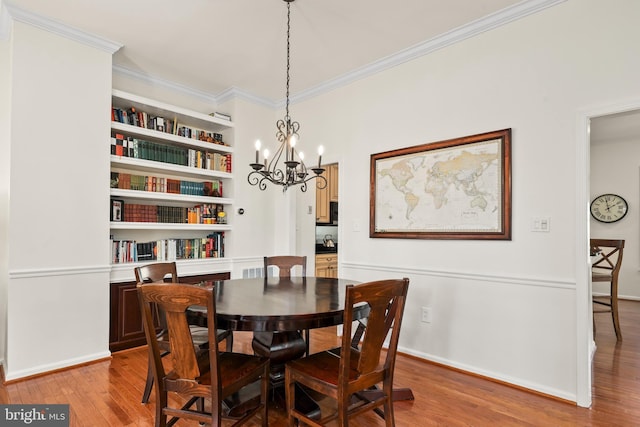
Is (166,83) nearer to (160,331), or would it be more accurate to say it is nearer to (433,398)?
(160,331)

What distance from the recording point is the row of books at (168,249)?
3514mm

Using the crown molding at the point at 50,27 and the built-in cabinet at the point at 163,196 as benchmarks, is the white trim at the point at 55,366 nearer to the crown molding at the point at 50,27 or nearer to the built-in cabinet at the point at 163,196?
the built-in cabinet at the point at 163,196

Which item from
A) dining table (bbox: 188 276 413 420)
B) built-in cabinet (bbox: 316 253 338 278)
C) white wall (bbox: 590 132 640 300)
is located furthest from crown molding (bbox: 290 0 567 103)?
white wall (bbox: 590 132 640 300)

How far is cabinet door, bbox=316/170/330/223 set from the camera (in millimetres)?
5812

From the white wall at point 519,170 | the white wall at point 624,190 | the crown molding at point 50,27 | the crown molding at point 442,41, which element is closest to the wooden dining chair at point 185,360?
the white wall at point 519,170

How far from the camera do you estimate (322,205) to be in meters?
A: 5.93

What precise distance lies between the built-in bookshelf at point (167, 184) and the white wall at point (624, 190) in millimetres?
6403

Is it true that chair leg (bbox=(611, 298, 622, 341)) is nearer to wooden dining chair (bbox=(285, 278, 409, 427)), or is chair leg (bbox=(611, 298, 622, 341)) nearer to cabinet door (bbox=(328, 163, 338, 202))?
wooden dining chair (bbox=(285, 278, 409, 427))

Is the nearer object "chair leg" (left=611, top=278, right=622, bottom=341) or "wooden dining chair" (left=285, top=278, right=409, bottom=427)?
"wooden dining chair" (left=285, top=278, right=409, bottom=427)

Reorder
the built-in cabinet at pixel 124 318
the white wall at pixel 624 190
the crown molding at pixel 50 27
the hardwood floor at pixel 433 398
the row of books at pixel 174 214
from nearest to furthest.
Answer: the hardwood floor at pixel 433 398
the crown molding at pixel 50 27
the built-in cabinet at pixel 124 318
the row of books at pixel 174 214
the white wall at pixel 624 190

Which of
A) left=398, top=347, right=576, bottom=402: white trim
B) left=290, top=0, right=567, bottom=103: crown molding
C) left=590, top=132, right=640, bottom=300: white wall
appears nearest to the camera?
left=398, top=347, right=576, bottom=402: white trim

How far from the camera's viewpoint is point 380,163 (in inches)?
142

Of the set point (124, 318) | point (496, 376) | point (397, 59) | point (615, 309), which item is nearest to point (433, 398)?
point (496, 376)

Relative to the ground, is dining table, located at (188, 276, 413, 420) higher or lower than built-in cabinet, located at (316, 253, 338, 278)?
higher
